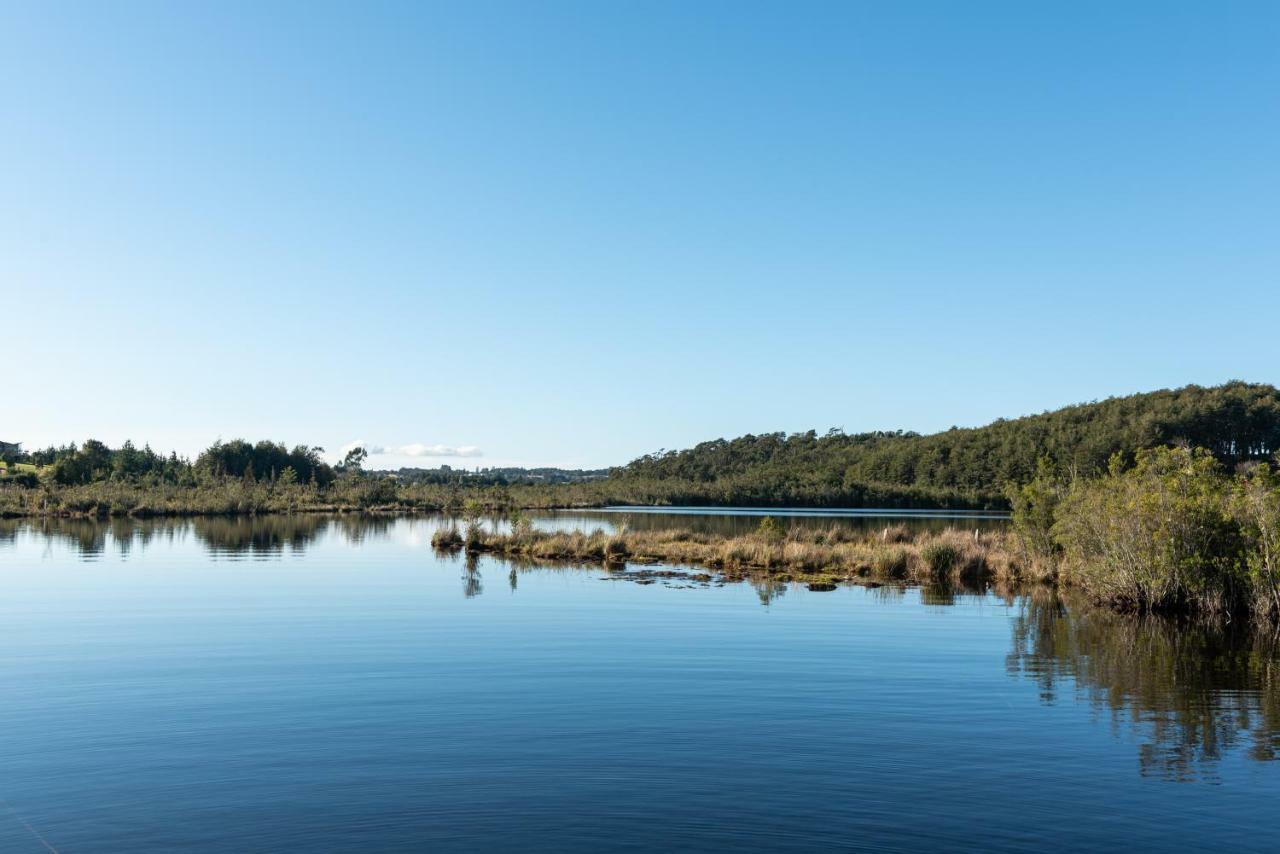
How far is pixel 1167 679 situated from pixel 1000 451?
399 ft

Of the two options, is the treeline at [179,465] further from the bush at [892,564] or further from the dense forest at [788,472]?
the bush at [892,564]

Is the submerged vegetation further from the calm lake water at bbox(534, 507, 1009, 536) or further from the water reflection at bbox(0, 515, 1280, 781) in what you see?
the calm lake water at bbox(534, 507, 1009, 536)

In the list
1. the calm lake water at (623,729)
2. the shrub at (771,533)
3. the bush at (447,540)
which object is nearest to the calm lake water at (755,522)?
the shrub at (771,533)

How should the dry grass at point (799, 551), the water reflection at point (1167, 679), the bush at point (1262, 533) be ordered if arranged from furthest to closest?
1. the dry grass at point (799, 551)
2. the bush at point (1262, 533)
3. the water reflection at point (1167, 679)

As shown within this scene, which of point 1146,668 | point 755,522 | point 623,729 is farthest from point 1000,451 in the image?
point 623,729

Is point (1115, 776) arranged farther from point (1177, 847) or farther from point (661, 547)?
point (661, 547)

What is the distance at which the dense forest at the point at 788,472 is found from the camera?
98.9 meters

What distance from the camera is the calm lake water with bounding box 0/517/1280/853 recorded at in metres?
9.90

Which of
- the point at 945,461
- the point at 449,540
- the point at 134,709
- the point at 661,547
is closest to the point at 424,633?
the point at 134,709

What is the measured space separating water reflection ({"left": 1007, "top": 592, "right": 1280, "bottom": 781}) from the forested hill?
72.5 meters

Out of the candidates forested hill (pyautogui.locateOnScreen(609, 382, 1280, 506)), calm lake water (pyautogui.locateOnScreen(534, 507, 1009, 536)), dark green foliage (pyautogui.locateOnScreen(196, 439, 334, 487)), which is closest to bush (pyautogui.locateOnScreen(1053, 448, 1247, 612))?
calm lake water (pyautogui.locateOnScreen(534, 507, 1009, 536))

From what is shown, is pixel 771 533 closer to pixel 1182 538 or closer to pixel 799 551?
pixel 799 551

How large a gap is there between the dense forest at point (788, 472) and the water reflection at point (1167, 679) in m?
64.0

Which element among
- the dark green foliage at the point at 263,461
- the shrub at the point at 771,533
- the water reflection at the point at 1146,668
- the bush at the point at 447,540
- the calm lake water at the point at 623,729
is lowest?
the water reflection at the point at 1146,668
